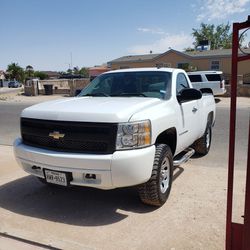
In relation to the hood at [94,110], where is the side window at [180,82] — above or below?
above

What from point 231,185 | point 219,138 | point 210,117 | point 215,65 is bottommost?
point 219,138

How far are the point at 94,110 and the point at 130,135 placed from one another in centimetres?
53

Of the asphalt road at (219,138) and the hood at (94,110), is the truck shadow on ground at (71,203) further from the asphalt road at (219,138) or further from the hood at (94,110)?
the asphalt road at (219,138)

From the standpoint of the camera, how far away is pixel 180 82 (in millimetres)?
5699

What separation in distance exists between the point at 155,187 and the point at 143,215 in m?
0.37

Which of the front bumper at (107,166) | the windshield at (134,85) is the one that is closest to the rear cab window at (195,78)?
the windshield at (134,85)

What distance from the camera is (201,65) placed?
123 ft

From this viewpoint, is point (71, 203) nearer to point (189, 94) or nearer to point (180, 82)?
point (189, 94)

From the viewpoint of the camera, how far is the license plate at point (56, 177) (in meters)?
4.05

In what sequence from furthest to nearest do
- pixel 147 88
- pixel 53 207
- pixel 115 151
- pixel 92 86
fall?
pixel 92 86 → pixel 147 88 → pixel 53 207 → pixel 115 151

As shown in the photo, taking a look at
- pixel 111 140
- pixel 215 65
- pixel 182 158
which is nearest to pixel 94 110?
pixel 111 140

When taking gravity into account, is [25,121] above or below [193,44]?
below

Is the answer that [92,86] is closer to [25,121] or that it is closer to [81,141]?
[25,121]

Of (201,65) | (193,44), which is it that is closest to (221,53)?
(201,65)
